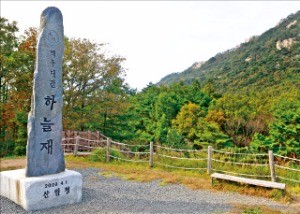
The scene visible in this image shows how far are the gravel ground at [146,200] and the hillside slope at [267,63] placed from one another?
2619 cm

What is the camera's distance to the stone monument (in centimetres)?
655

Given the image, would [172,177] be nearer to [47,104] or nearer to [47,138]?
[47,138]

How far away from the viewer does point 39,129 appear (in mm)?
6723

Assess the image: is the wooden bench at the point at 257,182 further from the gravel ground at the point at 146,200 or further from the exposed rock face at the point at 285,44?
the exposed rock face at the point at 285,44

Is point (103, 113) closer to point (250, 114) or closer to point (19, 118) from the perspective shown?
point (19, 118)

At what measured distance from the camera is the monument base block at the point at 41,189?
631cm

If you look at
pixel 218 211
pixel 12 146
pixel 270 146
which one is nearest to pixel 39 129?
pixel 218 211

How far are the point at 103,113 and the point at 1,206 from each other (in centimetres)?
1102

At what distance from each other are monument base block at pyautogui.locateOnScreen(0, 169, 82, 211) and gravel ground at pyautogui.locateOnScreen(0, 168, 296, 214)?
158 millimetres

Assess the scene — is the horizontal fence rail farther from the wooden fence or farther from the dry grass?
the wooden fence

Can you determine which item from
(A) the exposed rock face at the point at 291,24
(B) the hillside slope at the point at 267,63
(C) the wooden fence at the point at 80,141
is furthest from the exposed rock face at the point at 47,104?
(A) the exposed rock face at the point at 291,24

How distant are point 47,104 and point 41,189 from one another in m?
1.76

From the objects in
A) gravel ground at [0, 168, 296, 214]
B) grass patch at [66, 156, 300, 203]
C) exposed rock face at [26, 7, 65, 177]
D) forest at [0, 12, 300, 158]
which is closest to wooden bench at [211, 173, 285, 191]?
grass patch at [66, 156, 300, 203]

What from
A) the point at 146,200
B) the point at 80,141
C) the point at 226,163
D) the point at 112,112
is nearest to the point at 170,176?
the point at 226,163
